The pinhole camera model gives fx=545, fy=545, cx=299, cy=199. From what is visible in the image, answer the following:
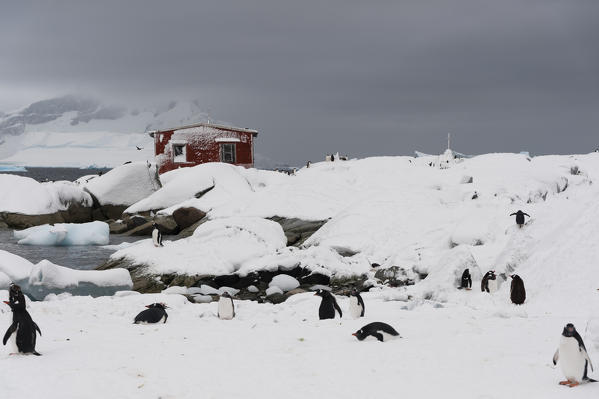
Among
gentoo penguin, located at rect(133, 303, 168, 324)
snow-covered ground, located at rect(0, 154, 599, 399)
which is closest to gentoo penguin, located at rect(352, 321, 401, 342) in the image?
snow-covered ground, located at rect(0, 154, 599, 399)

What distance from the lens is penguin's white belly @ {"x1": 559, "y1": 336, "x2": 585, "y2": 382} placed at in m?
5.60

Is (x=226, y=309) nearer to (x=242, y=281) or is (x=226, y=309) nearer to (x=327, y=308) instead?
(x=327, y=308)

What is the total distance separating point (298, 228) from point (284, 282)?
8.45 m

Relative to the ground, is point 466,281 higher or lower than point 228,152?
lower

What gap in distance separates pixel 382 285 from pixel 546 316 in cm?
726

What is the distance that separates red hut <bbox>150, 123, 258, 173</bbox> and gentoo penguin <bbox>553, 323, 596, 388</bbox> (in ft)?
135

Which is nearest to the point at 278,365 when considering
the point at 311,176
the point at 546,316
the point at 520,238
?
the point at 546,316

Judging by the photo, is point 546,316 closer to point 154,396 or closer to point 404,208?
point 154,396

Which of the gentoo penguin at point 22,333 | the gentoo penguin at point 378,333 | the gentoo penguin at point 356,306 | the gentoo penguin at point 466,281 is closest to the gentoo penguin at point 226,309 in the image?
the gentoo penguin at point 356,306

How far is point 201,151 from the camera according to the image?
45.4m

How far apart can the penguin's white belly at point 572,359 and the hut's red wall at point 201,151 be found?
4118 centimetres

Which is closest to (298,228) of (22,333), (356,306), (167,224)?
(167,224)

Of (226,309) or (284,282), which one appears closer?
(226,309)

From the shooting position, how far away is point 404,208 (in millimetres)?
22797
